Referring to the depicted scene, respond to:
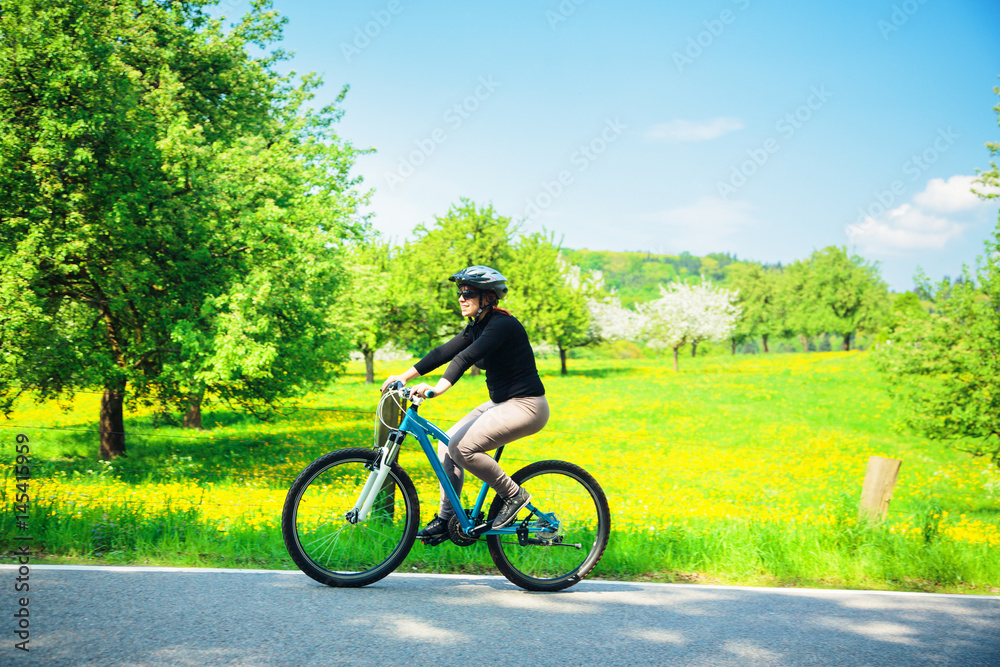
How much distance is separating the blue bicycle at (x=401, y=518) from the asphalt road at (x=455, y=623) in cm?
16

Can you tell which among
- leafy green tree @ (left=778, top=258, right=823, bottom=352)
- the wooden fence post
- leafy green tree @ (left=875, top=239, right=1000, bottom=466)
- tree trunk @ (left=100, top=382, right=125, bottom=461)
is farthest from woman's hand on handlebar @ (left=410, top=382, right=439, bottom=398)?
leafy green tree @ (left=778, top=258, right=823, bottom=352)

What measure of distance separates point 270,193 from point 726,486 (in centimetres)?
1222

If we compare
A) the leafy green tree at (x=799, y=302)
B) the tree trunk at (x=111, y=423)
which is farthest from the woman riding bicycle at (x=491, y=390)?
the leafy green tree at (x=799, y=302)

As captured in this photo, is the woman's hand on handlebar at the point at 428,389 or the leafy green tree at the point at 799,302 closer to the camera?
the woman's hand on handlebar at the point at 428,389

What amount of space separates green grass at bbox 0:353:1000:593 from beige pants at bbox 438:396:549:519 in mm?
913

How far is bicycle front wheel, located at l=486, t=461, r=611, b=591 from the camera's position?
4.25 metres

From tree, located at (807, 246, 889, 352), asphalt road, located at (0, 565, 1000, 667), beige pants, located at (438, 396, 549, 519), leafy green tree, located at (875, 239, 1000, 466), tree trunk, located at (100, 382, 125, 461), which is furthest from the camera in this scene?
tree, located at (807, 246, 889, 352)

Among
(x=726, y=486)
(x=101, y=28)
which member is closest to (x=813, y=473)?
(x=726, y=486)

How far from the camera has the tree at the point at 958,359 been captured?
46.6 feet

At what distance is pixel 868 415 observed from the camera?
28.6 m

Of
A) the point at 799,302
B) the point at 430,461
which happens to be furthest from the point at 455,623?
the point at 799,302

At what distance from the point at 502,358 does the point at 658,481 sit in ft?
40.3

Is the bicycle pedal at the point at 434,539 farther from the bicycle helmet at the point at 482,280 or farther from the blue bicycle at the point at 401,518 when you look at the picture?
the bicycle helmet at the point at 482,280

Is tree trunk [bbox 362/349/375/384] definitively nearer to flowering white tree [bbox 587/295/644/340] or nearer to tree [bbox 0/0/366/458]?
flowering white tree [bbox 587/295/644/340]
